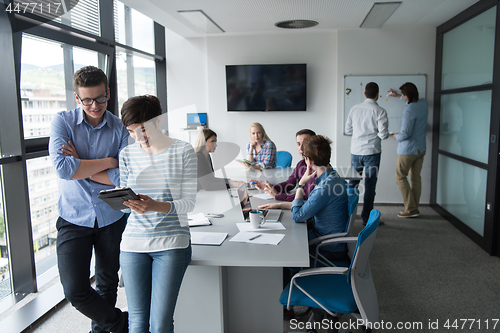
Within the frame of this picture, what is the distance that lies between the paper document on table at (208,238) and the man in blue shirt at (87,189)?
430 mm

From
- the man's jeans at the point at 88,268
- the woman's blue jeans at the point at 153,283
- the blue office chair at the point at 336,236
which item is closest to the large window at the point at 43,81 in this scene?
the man's jeans at the point at 88,268

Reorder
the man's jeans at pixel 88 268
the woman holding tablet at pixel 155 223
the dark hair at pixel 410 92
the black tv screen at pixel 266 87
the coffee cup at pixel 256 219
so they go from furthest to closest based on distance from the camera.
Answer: the black tv screen at pixel 266 87 → the dark hair at pixel 410 92 → the coffee cup at pixel 256 219 → the man's jeans at pixel 88 268 → the woman holding tablet at pixel 155 223

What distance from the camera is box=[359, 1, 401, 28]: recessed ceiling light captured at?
14.5 ft

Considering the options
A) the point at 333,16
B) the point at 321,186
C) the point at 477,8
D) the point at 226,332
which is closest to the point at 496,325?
the point at 321,186

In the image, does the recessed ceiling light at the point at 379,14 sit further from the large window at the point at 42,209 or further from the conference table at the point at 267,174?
the large window at the point at 42,209

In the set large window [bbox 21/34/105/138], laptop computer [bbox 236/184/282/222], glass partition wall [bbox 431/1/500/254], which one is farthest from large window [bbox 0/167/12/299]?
glass partition wall [bbox 431/1/500/254]

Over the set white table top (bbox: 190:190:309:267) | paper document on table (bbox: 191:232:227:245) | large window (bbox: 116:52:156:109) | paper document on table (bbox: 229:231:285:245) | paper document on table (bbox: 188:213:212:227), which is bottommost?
white table top (bbox: 190:190:309:267)

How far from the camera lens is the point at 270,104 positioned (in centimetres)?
609

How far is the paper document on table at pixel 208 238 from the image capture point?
6.94ft

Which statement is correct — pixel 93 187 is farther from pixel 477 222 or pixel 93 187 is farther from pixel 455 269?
pixel 477 222

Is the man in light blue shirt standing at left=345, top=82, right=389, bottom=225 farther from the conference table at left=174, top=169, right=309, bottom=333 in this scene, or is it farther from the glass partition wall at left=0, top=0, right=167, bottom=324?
the glass partition wall at left=0, top=0, right=167, bottom=324

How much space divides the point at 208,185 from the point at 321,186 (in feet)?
4.50

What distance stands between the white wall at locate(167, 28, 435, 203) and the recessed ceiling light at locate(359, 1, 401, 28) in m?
0.31

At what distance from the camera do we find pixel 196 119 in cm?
639
